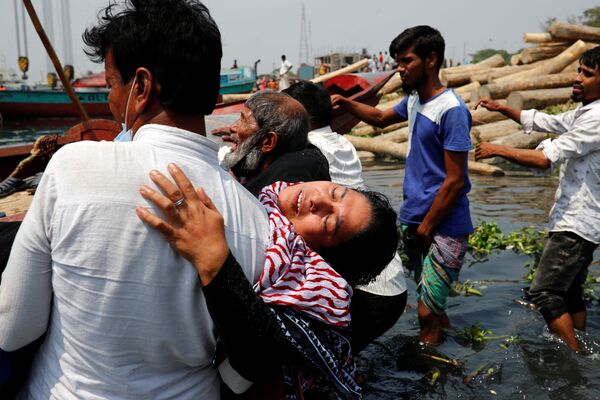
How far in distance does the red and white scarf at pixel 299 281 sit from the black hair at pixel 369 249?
1.12 feet

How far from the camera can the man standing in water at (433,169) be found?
3.67 meters

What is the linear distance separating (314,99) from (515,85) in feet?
40.5

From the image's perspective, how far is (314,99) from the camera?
160 inches

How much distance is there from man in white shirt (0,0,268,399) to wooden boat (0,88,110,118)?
27343mm

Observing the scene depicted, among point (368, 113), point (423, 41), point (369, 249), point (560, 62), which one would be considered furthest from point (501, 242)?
point (560, 62)

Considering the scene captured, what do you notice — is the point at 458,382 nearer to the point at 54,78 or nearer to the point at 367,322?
the point at 367,322

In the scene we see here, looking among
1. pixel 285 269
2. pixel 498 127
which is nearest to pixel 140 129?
pixel 285 269

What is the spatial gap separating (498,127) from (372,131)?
3.62 m

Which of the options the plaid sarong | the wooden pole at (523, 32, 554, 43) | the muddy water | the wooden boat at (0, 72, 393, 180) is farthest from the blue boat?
the plaid sarong

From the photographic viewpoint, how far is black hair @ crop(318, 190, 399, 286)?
80.7 inches

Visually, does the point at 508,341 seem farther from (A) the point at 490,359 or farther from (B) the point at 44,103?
(B) the point at 44,103

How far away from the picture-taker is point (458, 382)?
381 centimetres

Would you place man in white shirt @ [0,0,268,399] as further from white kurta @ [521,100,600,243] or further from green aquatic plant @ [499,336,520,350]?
green aquatic plant @ [499,336,520,350]

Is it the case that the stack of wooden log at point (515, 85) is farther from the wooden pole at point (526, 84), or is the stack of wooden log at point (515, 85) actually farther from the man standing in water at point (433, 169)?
the man standing in water at point (433, 169)
